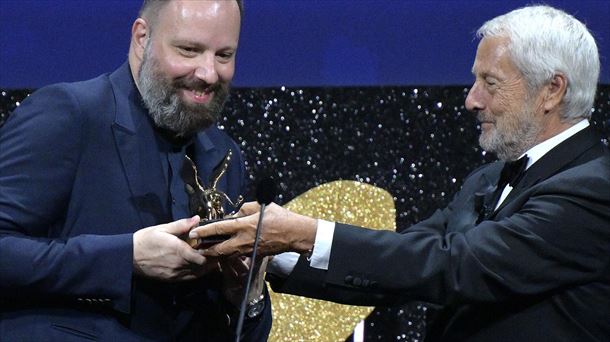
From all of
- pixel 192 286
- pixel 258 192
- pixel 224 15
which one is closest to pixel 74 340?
pixel 192 286

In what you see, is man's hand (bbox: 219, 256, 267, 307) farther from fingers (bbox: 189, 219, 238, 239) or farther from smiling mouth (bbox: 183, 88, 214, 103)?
smiling mouth (bbox: 183, 88, 214, 103)

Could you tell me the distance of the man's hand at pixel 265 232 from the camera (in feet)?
5.45

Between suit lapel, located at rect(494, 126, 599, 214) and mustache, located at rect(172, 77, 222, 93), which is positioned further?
suit lapel, located at rect(494, 126, 599, 214)

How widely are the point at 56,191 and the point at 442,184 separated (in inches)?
39.9

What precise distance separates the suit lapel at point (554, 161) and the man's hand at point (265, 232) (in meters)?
0.38

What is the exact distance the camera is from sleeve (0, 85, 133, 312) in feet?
5.34

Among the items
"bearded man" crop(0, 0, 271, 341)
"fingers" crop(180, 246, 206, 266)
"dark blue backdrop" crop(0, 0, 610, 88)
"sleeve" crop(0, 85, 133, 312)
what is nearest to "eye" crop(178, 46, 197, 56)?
"bearded man" crop(0, 0, 271, 341)

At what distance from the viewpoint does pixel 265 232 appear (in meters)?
1.74

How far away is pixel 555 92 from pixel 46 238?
3.06 ft

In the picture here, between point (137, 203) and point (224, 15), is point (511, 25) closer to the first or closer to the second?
point (224, 15)

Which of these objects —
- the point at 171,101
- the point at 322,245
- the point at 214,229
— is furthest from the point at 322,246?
the point at 171,101

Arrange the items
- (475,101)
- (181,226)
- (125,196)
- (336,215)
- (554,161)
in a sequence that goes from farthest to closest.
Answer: (336,215) < (475,101) < (554,161) < (125,196) < (181,226)

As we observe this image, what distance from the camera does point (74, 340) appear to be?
1670mm

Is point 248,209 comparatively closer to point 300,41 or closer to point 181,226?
point 181,226
